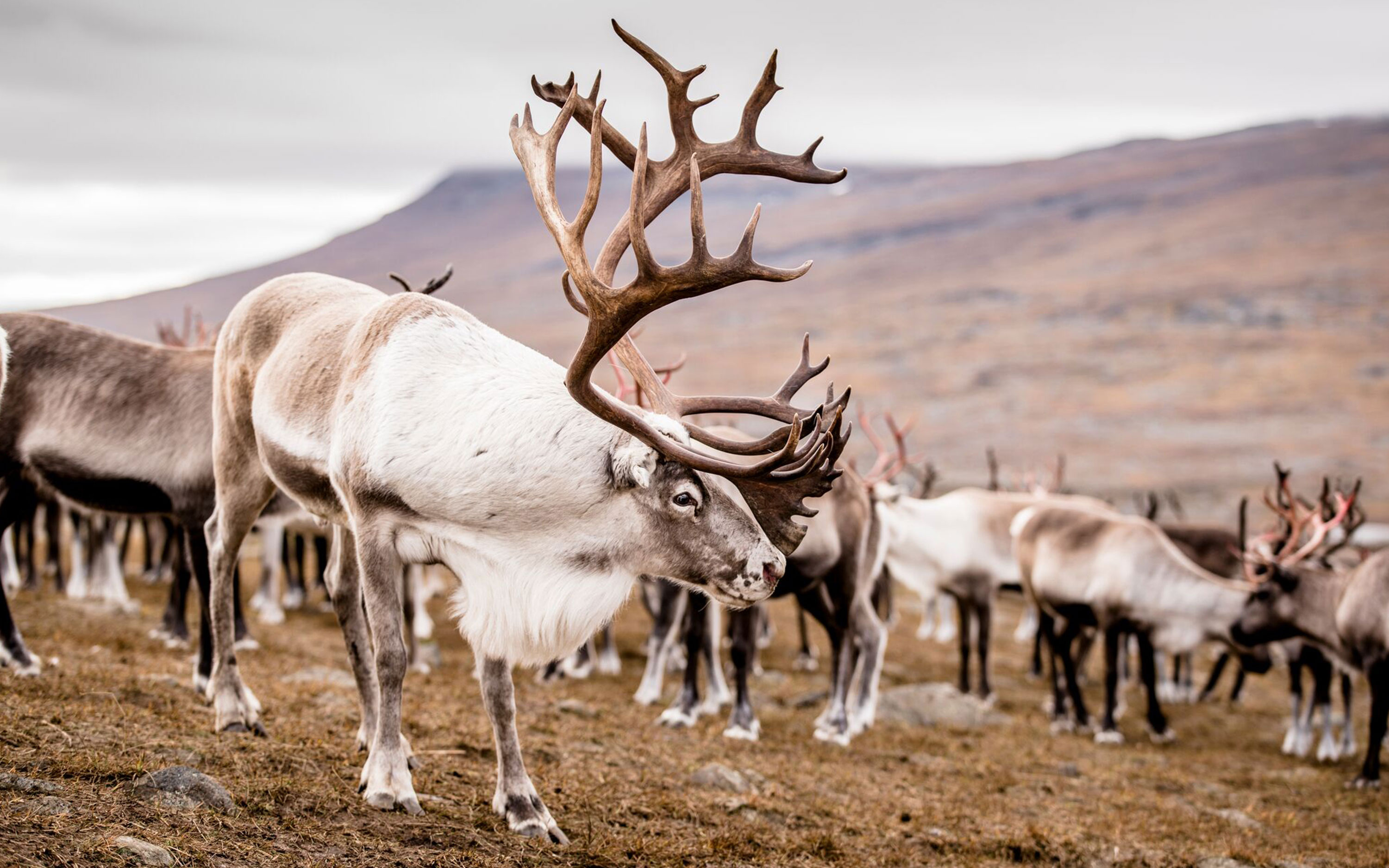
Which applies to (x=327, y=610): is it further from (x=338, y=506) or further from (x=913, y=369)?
(x=913, y=369)

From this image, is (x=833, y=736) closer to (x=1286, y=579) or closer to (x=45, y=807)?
(x=1286, y=579)

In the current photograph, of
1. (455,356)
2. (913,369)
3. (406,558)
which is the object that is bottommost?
(913,369)

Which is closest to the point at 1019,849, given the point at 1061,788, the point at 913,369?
Answer: the point at 1061,788

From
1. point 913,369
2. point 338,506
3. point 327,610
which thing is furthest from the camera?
point 913,369

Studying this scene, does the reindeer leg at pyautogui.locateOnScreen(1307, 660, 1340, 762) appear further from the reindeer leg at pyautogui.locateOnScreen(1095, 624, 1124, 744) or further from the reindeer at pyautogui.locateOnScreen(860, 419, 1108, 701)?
the reindeer at pyautogui.locateOnScreen(860, 419, 1108, 701)

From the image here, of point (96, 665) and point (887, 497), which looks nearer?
point (96, 665)

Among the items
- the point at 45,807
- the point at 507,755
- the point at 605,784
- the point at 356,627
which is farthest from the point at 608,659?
the point at 45,807

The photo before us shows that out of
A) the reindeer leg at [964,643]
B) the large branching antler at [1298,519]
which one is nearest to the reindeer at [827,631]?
the reindeer leg at [964,643]

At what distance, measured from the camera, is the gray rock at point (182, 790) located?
432cm

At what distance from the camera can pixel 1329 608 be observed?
1046 centimetres

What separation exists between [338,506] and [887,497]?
33.8ft

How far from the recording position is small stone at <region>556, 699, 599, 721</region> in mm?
8297

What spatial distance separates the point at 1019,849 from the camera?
19.9ft

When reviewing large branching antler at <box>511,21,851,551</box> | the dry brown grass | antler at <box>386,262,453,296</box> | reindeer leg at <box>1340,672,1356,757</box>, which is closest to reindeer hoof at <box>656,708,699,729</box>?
the dry brown grass
